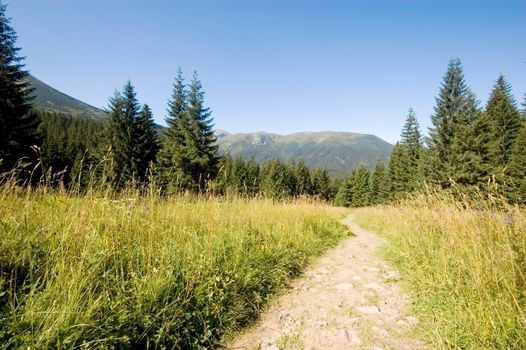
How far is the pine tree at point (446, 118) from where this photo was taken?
25.8 meters

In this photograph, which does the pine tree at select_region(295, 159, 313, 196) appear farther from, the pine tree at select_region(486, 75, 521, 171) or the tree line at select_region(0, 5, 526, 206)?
the pine tree at select_region(486, 75, 521, 171)

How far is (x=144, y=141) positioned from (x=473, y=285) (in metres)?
33.7

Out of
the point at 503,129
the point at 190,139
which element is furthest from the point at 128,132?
the point at 503,129

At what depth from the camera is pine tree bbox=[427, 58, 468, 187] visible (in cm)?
2581

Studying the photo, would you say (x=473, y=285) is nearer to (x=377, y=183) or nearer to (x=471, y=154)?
(x=471, y=154)

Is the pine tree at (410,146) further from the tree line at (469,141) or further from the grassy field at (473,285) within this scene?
the grassy field at (473,285)

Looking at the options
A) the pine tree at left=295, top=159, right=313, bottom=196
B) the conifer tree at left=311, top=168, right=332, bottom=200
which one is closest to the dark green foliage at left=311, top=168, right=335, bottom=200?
the conifer tree at left=311, top=168, right=332, bottom=200

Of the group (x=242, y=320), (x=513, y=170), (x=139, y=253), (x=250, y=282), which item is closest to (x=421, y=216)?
(x=250, y=282)

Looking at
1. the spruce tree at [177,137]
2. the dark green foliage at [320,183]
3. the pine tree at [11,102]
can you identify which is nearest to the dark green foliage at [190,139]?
the spruce tree at [177,137]

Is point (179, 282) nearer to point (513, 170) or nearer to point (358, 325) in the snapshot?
point (358, 325)

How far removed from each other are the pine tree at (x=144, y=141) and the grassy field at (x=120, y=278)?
29040mm

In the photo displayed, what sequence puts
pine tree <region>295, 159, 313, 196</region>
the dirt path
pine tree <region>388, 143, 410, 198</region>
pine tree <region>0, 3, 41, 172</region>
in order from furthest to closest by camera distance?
pine tree <region>295, 159, 313, 196</region>, pine tree <region>388, 143, 410, 198</region>, pine tree <region>0, 3, 41, 172</region>, the dirt path

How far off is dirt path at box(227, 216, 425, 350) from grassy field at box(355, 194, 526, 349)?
276 mm

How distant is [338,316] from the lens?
2.96 metres
